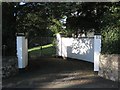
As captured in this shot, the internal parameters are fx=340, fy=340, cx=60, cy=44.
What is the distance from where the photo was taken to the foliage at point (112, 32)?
13.7 metres

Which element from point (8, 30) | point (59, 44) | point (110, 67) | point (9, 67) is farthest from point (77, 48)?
point (110, 67)

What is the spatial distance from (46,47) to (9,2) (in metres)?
20.8

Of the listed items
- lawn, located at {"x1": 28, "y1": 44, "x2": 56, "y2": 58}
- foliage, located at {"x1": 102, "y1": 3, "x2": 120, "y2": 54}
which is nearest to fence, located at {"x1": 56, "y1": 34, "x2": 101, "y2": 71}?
lawn, located at {"x1": 28, "y1": 44, "x2": 56, "y2": 58}

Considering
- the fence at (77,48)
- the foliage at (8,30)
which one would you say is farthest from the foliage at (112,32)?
the fence at (77,48)

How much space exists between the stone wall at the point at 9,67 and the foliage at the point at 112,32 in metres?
4.11

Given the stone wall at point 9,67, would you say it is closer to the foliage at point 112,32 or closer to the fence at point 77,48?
the foliage at point 112,32

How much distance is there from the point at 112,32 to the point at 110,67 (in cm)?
153

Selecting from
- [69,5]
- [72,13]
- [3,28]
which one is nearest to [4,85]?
[3,28]

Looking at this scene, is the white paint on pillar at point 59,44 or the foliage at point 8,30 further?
the white paint on pillar at point 59,44

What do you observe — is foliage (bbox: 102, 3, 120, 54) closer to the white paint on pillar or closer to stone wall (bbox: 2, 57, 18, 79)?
stone wall (bbox: 2, 57, 18, 79)

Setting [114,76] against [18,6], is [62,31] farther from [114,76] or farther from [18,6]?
[114,76]

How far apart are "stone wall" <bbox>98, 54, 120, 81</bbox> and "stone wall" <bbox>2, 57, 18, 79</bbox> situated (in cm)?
390

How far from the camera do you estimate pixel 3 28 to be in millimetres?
15500

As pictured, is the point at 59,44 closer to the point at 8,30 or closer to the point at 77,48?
the point at 77,48
